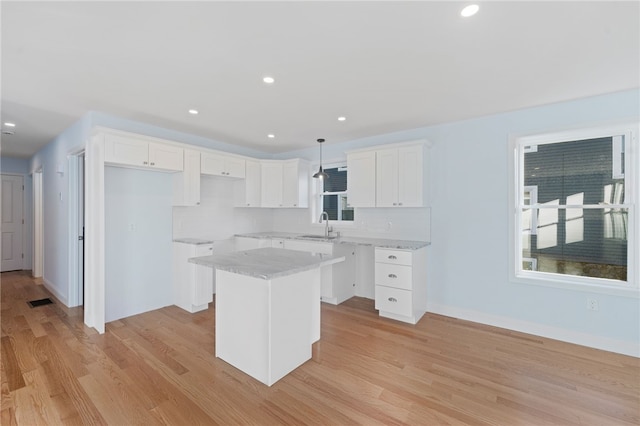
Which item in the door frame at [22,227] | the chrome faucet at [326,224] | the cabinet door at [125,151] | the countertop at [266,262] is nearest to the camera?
the countertop at [266,262]

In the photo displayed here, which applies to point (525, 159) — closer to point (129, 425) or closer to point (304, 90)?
point (304, 90)

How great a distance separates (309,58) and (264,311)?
1951 mm

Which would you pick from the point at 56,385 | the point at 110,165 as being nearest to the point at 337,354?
the point at 56,385

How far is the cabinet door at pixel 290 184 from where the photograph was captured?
4.84m

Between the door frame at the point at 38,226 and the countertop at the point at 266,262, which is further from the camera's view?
the door frame at the point at 38,226

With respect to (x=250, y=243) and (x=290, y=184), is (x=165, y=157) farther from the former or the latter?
(x=290, y=184)

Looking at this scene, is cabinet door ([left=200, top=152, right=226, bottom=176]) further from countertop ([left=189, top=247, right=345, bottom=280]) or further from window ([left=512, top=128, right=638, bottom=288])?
window ([left=512, top=128, right=638, bottom=288])

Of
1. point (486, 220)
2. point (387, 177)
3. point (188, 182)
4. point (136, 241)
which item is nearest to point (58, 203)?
point (136, 241)

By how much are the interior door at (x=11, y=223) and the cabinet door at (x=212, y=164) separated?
535 cm

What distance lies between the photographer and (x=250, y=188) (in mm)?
4777

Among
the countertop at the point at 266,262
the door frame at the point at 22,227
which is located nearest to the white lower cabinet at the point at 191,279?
the countertop at the point at 266,262

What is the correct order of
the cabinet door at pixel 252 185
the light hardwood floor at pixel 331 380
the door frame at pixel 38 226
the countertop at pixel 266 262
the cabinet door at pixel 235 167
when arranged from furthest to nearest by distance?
1. the door frame at pixel 38 226
2. the cabinet door at pixel 252 185
3. the cabinet door at pixel 235 167
4. the countertop at pixel 266 262
5. the light hardwood floor at pixel 331 380

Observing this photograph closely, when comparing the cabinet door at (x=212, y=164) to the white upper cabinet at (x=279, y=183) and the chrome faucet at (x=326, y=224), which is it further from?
the chrome faucet at (x=326, y=224)

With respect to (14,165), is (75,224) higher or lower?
lower
